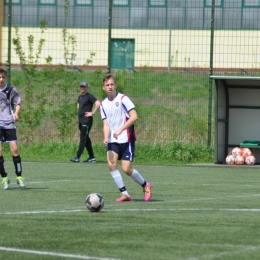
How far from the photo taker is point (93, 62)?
913 inches

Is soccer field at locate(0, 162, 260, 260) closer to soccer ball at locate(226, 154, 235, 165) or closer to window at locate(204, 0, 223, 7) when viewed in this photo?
soccer ball at locate(226, 154, 235, 165)

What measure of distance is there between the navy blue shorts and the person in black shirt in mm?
9021

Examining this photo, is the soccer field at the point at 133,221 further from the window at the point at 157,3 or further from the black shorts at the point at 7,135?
the window at the point at 157,3

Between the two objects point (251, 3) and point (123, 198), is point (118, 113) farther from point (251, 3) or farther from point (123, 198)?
point (251, 3)

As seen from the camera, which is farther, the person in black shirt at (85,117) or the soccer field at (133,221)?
the person in black shirt at (85,117)

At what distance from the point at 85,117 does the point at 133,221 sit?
474 inches

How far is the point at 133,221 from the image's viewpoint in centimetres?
905

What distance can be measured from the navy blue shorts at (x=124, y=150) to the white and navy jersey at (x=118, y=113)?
7 centimetres

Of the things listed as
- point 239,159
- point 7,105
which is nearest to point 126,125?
point 7,105

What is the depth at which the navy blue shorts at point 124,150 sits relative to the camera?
11492 millimetres

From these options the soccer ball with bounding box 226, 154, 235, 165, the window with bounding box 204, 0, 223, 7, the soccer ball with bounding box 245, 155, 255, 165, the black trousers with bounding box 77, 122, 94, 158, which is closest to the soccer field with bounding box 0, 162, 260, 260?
the soccer ball with bounding box 245, 155, 255, 165

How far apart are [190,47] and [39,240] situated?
16.7m

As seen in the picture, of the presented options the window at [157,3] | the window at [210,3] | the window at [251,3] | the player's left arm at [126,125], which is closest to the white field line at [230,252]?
the player's left arm at [126,125]

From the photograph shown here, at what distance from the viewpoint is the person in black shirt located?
67.8 feet
